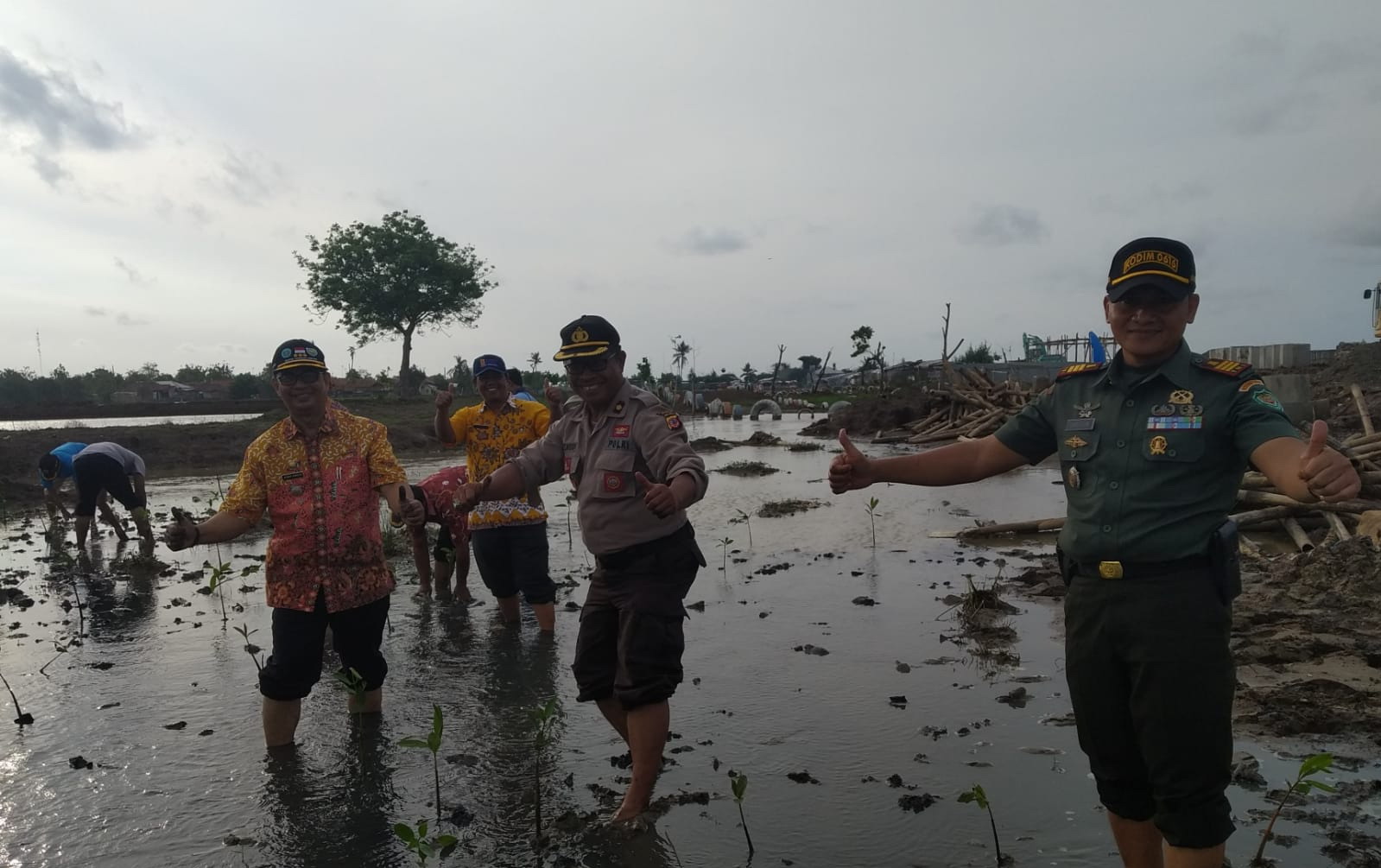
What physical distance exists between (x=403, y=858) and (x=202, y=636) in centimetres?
418

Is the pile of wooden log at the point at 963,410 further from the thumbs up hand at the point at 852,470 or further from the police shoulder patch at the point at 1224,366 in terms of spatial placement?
the police shoulder patch at the point at 1224,366

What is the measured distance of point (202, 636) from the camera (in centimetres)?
679

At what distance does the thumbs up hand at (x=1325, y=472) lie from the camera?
6.94 ft

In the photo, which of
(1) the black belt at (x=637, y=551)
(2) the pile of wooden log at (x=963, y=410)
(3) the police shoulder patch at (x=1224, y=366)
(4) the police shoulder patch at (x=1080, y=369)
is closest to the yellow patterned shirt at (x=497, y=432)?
(1) the black belt at (x=637, y=551)

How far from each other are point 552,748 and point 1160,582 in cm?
309

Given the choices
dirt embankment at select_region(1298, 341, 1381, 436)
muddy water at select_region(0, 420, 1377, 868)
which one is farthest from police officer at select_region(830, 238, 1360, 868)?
dirt embankment at select_region(1298, 341, 1381, 436)

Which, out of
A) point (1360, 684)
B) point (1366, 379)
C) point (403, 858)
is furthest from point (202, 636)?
point (1366, 379)

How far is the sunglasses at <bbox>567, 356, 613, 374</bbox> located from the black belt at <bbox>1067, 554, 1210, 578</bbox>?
2.05 meters

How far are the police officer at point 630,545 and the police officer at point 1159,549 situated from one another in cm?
148

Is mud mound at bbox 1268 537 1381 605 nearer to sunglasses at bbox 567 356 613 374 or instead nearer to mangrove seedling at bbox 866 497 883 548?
mangrove seedling at bbox 866 497 883 548

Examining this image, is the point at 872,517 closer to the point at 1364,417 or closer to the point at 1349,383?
the point at 1364,417

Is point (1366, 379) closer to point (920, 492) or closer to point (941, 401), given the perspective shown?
point (941, 401)

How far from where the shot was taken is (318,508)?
4.23m

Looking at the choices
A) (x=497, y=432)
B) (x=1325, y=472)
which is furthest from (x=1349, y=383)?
(x=1325, y=472)
